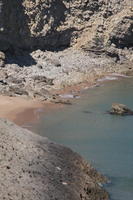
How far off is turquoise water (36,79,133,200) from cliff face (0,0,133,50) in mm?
11789

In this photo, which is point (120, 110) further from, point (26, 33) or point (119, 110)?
point (26, 33)

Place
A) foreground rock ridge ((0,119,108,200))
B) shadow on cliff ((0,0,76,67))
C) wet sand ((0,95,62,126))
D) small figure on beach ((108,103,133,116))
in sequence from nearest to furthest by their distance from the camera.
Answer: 1. foreground rock ridge ((0,119,108,200))
2. wet sand ((0,95,62,126))
3. small figure on beach ((108,103,133,116))
4. shadow on cliff ((0,0,76,67))

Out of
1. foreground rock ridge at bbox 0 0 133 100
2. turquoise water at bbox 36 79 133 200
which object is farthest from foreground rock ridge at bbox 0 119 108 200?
foreground rock ridge at bbox 0 0 133 100

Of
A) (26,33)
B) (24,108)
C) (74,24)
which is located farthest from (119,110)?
(74,24)

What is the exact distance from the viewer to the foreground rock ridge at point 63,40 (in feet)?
170

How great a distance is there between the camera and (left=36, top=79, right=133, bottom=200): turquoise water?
2608cm

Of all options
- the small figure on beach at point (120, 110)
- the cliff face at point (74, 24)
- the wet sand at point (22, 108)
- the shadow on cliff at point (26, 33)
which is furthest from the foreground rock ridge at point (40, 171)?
the cliff face at point (74, 24)

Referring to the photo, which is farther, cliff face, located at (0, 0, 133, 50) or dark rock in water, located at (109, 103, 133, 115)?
cliff face, located at (0, 0, 133, 50)

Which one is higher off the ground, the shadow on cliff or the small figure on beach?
the shadow on cliff

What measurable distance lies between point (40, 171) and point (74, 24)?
128ft

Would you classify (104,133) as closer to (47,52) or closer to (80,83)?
(80,83)

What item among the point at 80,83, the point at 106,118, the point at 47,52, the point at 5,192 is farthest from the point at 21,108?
the point at 5,192

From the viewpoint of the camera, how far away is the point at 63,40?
58.9 metres

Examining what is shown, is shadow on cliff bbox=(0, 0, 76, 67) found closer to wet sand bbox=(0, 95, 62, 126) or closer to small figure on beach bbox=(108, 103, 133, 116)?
wet sand bbox=(0, 95, 62, 126)
